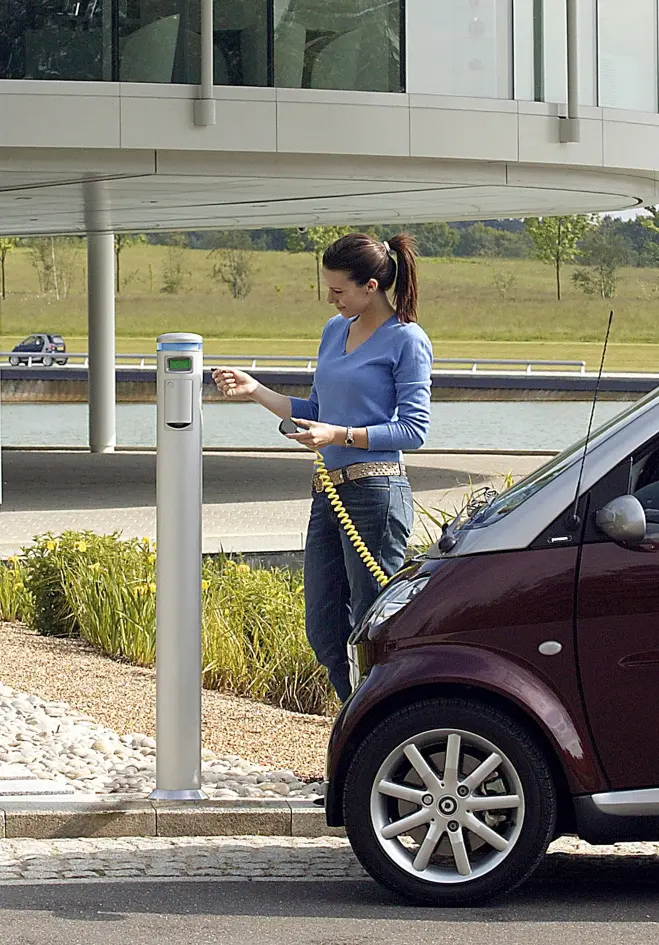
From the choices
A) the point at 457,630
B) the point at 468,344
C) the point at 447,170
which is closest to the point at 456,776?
the point at 457,630

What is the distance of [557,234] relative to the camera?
104m

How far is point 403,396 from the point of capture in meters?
6.13

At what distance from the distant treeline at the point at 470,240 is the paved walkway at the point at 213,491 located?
108 m

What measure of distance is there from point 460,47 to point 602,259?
12087 cm

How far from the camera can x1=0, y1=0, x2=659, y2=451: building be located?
15164 millimetres

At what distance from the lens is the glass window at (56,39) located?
1516 centimetres

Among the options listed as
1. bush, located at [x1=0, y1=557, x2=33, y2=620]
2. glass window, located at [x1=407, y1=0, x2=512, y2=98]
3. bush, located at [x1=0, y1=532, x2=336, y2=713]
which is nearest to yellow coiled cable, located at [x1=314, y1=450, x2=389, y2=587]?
bush, located at [x1=0, y1=532, x2=336, y2=713]

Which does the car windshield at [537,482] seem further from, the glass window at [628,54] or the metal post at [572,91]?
the glass window at [628,54]

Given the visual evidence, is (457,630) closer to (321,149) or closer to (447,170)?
(321,149)

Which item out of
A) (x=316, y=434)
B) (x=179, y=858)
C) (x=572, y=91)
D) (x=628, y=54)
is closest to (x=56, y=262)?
(x=628, y=54)

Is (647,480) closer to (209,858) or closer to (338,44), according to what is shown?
(209,858)

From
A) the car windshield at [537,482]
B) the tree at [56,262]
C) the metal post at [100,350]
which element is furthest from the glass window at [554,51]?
the tree at [56,262]

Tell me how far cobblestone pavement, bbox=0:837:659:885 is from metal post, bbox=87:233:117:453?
A: 2063 cm

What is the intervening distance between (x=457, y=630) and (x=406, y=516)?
49.1 inches
